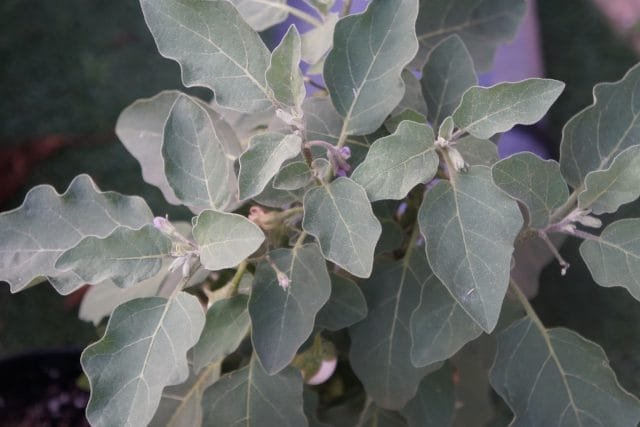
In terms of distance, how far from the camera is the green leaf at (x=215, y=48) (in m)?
0.51

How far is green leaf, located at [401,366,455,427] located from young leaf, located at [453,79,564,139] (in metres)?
0.29

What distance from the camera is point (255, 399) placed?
60 centimetres

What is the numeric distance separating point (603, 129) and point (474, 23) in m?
0.18

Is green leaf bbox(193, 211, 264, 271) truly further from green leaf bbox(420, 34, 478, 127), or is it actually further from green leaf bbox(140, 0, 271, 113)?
green leaf bbox(420, 34, 478, 127)

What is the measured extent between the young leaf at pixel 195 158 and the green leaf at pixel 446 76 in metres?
0.21

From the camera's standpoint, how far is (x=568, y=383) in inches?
22.6

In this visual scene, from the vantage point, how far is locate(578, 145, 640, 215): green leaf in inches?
19.8

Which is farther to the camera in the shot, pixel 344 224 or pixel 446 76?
pixel 446 76

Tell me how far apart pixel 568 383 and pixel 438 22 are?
0.37m

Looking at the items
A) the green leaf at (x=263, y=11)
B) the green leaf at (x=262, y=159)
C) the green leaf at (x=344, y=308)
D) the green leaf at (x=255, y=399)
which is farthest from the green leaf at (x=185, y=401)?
the green leaf at (x=263, y=11)

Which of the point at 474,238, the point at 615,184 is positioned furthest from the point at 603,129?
the point at 474,238

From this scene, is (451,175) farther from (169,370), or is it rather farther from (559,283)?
(559,283)

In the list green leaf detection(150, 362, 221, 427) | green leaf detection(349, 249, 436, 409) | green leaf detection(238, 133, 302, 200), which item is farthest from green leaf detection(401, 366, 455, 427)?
green leaf detection(238, 133, 302, 200)

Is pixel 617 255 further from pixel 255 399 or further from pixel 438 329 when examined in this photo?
pixel 255 399
